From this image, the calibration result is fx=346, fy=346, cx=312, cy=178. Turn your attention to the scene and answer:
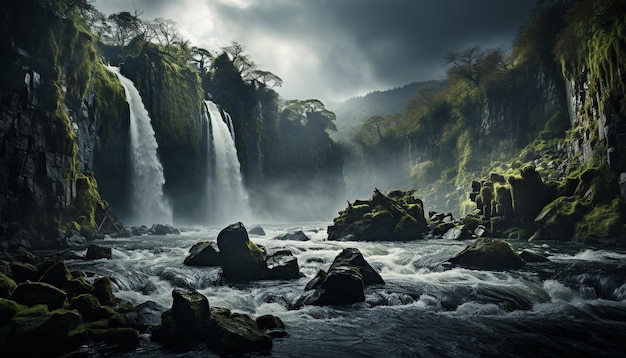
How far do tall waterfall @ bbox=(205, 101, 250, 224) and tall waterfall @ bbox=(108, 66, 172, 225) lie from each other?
9.56 m

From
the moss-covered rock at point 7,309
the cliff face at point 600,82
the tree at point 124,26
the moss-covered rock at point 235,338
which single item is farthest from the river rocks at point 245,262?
the tree at point 124,26

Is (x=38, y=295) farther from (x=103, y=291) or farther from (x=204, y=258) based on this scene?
(x=204, y=258)

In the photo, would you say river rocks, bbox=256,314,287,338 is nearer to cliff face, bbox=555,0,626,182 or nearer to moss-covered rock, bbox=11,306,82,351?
moss-covered rock, bbox=11,306,82,351

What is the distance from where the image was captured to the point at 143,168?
38.8 m

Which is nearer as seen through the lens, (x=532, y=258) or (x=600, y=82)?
(x=532, y=258)

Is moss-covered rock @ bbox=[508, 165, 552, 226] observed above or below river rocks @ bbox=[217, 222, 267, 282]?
above

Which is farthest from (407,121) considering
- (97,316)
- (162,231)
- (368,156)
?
(97,316)

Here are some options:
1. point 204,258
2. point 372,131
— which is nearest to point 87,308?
point 204,258

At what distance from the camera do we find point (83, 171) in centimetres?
2964

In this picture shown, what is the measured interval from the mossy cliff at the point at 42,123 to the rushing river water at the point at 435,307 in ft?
27.1

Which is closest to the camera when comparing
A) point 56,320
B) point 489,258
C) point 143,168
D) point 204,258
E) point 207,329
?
point 56,320

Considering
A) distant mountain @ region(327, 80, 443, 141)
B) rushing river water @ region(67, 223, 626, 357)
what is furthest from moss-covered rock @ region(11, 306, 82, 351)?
distant mountain @ region(327, 80, 443, 141)

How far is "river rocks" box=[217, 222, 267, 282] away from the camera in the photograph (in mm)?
13836

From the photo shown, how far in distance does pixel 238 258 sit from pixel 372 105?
162 meters
